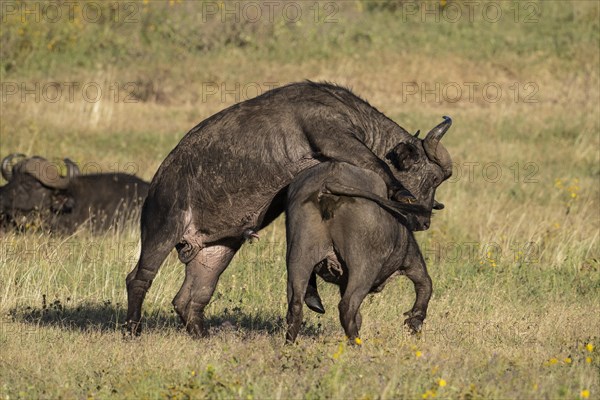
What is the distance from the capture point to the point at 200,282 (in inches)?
386

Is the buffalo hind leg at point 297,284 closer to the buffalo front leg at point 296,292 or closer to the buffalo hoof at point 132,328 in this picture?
the buffalo front leg at point 296,292

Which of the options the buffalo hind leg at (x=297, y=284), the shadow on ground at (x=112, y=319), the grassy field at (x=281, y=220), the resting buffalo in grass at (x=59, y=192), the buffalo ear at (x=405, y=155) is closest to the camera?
the grassy field at (x=281, y=220)

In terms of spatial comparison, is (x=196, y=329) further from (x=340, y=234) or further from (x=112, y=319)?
(x=340, y=234)

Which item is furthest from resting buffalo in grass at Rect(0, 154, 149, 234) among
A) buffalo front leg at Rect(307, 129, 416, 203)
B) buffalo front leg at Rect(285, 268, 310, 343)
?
buffalo front leg at Rect(285, 268, 310, 343)

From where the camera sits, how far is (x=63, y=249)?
13.1 meters

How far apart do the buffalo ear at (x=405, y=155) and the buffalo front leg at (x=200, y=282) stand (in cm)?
164

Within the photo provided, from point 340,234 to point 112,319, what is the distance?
3077 mm

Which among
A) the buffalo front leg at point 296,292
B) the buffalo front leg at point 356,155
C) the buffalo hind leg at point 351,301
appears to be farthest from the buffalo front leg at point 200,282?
the buffalo hind leg at point 351,301

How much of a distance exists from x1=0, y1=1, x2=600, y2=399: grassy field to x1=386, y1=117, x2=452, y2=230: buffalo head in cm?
108

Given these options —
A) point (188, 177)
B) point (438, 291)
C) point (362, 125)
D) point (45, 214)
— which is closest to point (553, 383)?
point (362, 125)

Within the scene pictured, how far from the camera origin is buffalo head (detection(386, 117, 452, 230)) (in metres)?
8.85

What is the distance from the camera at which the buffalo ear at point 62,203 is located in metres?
18.2

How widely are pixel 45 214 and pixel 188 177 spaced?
356 inches

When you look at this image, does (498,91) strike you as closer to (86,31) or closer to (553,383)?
(86,31)
